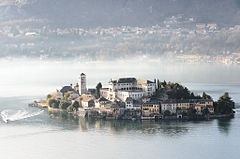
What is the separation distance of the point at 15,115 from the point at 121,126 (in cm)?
646

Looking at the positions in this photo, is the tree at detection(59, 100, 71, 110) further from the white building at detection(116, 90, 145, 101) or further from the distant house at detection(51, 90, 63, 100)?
the white building at detection(116, 90, 145, 101)

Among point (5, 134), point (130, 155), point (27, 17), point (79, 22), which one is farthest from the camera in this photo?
point (79, 22)

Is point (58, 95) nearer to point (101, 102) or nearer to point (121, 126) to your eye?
point (101, 102)

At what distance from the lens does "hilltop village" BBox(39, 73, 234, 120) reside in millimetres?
32094

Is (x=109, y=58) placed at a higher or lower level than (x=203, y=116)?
higher

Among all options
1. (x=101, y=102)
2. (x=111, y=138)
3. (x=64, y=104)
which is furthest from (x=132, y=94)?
(x=111, y=138)

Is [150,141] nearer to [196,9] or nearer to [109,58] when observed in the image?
[109,58]

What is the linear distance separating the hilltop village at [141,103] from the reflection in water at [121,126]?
0.94 m

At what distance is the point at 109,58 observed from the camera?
101m

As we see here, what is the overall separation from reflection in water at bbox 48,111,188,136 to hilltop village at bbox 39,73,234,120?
0.94 metres

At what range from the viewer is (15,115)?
3400cm

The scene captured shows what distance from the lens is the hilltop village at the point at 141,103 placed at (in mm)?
32094

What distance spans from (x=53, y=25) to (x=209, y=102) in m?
81.8

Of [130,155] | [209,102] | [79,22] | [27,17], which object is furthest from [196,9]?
[130,155]
